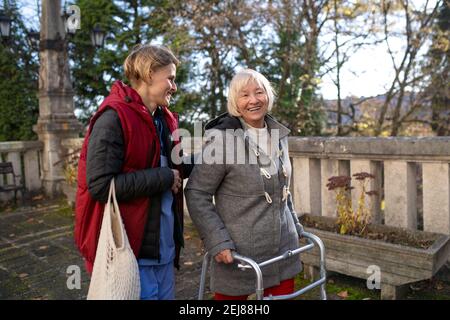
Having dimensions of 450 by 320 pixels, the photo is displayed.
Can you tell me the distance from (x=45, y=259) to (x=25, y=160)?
4.19 m

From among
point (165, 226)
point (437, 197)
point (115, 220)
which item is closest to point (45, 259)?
point (165, 226)

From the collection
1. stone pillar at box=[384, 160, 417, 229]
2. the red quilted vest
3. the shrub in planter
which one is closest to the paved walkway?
the shrub in planter

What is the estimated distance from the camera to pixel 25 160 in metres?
8.04

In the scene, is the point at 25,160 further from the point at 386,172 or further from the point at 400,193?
the point at 400,193

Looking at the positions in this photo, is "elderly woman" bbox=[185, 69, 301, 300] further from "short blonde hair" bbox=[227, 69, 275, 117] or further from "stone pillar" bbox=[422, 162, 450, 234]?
"stone pillar" bbox=[422, 162, 450, 234]

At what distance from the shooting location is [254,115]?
207cm

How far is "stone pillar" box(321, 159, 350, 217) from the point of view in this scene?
3.75 m

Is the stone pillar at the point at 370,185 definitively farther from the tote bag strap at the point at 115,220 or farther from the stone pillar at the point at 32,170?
the stone pillar at the point at 32,170

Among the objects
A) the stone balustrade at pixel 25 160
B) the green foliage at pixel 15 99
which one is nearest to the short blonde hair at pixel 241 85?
the stone balustrade at pixel 25 160

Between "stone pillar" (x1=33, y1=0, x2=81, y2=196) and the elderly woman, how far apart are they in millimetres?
6565

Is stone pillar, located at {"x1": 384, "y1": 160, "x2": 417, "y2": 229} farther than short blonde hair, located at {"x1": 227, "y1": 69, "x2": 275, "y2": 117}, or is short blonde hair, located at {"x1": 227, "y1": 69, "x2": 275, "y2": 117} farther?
stone pillar, located at {"x1": 384, "y1": 160, "x2": 417, "y2": 229}
